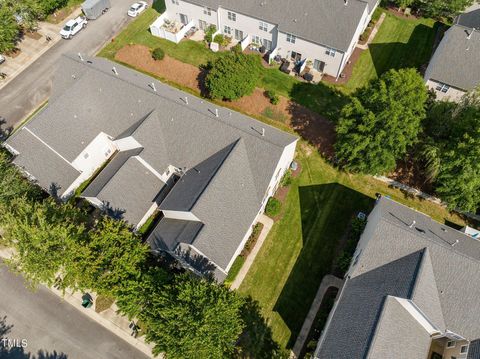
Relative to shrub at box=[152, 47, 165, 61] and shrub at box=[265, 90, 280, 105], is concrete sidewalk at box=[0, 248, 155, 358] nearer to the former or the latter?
shrub at box=[265, 90, 280, 105]

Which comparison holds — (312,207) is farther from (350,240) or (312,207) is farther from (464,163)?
(464,163)

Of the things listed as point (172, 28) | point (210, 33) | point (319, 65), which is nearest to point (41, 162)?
point (172, 28)

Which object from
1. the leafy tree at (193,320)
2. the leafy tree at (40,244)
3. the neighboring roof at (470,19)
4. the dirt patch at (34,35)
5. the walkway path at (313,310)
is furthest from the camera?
the dirt patch at (34,35)

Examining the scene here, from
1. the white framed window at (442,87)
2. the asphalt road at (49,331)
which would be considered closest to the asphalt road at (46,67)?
the asphalt road at (49,331)

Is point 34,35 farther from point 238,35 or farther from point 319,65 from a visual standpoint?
point 319,65

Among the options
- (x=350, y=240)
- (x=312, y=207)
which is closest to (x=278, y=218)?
(x=312, y=207)

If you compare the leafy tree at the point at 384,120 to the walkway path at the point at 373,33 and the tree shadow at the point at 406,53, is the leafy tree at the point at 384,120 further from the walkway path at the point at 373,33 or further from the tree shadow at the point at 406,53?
the walkway path at the point at 373,33
